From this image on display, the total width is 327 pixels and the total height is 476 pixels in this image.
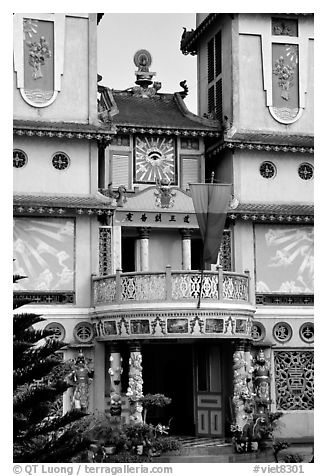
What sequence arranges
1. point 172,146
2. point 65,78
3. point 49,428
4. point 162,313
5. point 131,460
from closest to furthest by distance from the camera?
point 49,428
point 131,460
point 162,313
point 65,78
point 172,146

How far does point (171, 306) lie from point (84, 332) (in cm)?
254

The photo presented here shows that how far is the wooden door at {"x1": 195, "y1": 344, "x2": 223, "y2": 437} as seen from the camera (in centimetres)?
2580

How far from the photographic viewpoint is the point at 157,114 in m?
28.7

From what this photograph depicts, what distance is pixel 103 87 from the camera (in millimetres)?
28672

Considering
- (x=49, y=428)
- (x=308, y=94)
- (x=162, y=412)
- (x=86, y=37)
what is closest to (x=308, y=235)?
(x=308, y=94)

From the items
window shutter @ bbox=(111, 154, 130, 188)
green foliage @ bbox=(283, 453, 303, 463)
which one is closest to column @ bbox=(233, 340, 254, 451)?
green foliage @ bbox=(283, 453, 303, 463)

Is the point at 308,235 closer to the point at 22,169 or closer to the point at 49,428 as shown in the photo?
the point at 22,169

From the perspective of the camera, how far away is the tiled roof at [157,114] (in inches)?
1089

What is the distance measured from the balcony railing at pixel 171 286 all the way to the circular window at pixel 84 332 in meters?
0.91

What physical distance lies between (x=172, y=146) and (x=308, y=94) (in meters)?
3.78

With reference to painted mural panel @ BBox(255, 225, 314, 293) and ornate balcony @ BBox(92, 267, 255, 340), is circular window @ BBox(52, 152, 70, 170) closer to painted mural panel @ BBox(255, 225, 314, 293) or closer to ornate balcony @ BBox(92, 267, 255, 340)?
ornate balcony @ BBox(92, 267, 255, 340)

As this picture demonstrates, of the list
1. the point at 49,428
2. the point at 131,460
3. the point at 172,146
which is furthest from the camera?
the point at 172,146

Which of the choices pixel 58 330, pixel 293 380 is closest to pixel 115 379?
pixel 58 330

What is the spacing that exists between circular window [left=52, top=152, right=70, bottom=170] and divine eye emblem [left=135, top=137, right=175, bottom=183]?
7.59 feet
